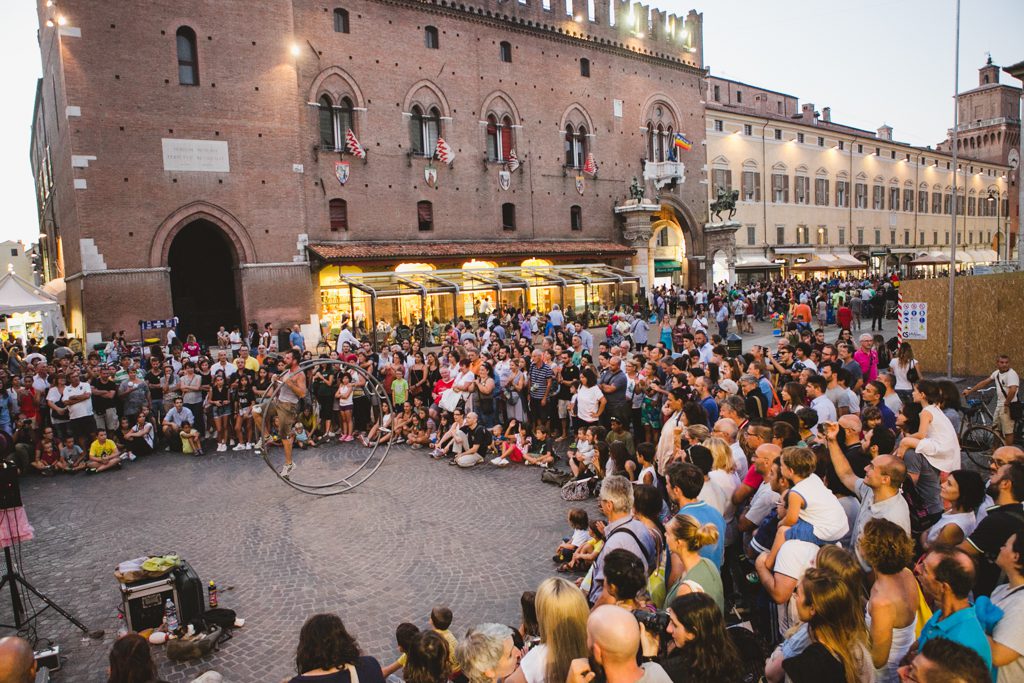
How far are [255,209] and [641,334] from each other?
1659 cm

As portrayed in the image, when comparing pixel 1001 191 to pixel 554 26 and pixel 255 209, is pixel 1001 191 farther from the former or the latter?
pixel 255 209

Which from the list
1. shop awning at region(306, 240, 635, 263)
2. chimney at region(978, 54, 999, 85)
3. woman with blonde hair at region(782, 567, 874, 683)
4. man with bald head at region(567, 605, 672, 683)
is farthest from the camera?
chimney at region(978, 54, 999, 85)

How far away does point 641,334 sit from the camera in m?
18.9

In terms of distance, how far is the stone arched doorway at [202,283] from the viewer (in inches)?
1104

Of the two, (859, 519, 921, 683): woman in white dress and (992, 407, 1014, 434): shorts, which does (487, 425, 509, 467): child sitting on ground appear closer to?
(992, 407, 1014, 434): shorts

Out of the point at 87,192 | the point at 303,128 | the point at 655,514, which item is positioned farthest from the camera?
the point at 303,128

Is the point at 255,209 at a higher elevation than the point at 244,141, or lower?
lower

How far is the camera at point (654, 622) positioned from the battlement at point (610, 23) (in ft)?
103

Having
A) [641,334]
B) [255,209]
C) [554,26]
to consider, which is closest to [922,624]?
[641,334]

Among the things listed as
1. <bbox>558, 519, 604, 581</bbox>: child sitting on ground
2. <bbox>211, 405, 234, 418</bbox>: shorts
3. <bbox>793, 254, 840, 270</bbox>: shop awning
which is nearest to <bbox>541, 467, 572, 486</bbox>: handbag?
<bbox>558, 519, 604, 581</bbox>: child sitting on ground

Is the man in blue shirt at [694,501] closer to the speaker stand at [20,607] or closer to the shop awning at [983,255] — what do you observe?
the speaker stand at [20,607]

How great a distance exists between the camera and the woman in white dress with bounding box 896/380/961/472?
20.9 feet

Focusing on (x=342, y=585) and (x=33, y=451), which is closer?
(x=342, y=585)

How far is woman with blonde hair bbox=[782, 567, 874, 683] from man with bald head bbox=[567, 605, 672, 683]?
78cm
